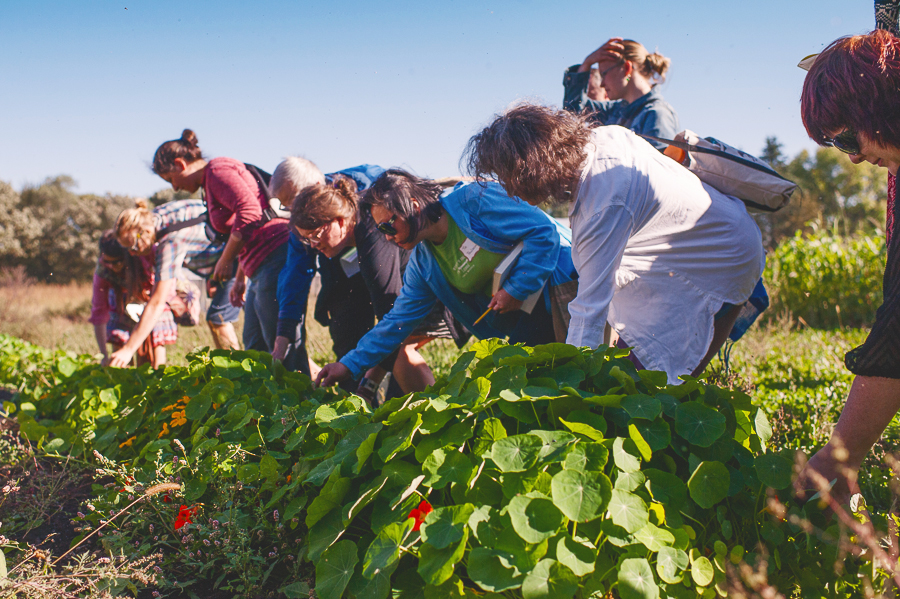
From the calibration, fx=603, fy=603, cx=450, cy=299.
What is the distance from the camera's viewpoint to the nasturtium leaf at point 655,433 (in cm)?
136

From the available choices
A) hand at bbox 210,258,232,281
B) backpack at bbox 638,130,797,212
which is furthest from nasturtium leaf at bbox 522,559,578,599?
hand at bbox 210,258,232,281

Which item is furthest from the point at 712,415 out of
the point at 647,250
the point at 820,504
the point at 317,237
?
the point at 317,237

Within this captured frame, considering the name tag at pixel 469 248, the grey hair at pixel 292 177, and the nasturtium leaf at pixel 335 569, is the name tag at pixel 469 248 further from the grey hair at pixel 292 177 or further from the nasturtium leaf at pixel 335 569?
the nasturtium leaf at pixel 335 569

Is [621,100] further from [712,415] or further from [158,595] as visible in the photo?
[158,595]

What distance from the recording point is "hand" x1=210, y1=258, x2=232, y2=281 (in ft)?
13.1

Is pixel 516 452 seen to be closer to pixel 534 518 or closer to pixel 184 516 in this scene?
pixel 534 518

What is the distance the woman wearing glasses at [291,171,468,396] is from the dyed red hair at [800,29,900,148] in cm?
199

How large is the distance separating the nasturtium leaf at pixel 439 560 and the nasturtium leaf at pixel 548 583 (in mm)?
136

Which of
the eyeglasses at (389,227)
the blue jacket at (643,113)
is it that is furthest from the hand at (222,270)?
the blue jacket at (643,113)

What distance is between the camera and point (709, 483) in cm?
131

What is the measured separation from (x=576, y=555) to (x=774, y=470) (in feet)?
1.69

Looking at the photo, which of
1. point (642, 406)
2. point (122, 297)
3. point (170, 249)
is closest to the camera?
point (642, 406)

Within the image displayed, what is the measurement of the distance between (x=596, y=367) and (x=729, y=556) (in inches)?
20.3

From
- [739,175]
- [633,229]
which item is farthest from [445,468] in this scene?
[739,175]
